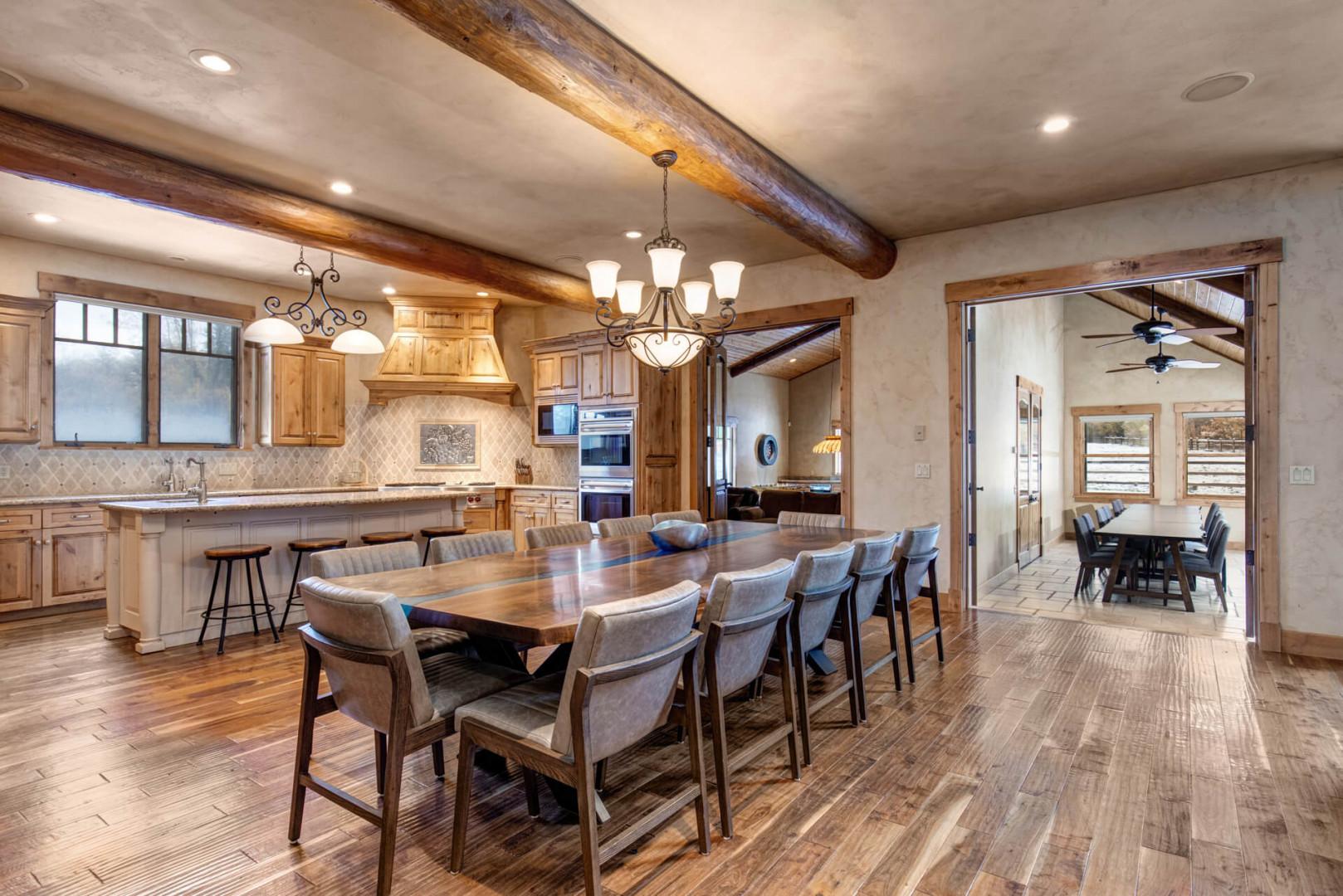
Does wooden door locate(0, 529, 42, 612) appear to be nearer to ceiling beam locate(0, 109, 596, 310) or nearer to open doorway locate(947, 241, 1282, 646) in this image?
ceiling beam locate(0, 109, 596, 310)

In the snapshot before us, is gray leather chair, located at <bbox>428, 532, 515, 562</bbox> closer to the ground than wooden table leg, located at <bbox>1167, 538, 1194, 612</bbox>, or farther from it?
farther from it

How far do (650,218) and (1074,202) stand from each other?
295 cm

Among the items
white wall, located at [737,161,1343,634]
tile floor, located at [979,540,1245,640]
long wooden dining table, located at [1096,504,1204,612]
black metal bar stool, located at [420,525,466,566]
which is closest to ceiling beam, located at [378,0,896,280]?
white wall, located at [737,161,1343,634]

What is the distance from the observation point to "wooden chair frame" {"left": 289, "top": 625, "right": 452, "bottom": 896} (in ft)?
6.09

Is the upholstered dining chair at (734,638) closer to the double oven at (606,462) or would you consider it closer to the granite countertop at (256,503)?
the granite countertop at (256,503)

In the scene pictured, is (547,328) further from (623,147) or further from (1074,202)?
(1074,202)

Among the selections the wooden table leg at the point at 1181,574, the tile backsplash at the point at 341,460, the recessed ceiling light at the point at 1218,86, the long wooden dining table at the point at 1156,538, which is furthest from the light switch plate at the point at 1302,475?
the tile backsplash at the point at 341,460

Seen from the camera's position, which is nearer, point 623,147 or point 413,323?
point 623,147

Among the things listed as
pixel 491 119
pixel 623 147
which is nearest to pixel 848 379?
pixel 623 147

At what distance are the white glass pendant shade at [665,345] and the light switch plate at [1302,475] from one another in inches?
147

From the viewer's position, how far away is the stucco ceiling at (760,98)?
270 cm

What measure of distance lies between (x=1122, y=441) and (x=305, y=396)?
11409mm

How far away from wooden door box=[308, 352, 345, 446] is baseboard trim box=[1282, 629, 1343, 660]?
8.22 m

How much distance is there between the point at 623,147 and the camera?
3.79 metres
